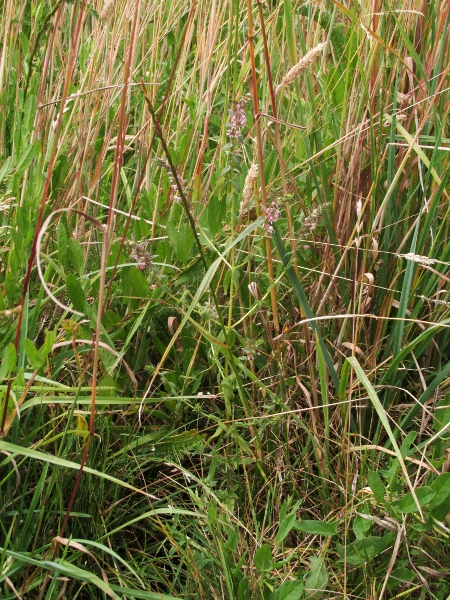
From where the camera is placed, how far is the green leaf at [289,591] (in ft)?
3.49

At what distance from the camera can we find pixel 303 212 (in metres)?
1.41

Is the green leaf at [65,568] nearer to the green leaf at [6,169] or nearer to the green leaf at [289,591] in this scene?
the green leaf at [289,591]

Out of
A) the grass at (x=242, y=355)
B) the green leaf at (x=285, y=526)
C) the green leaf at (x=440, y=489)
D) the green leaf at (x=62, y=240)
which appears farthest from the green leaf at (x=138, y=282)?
the green leaf at (x=440, y=489)

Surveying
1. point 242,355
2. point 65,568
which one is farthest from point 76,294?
point 65,568

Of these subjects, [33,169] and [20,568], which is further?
[33,169]

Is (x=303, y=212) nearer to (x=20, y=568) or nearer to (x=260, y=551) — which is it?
(x=260, y=551)

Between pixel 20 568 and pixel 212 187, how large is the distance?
84cm

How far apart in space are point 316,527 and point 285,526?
0.22 ft

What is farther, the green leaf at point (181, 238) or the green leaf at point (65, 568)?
the green leaf at point (181, 238)

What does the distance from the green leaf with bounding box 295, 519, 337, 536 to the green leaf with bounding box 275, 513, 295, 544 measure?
0.10ft

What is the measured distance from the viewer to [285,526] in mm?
1108

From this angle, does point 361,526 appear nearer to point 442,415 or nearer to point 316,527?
point 316,527

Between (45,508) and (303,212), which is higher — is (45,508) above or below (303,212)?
below

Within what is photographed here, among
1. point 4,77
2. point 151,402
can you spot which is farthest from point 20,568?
point 4,77
